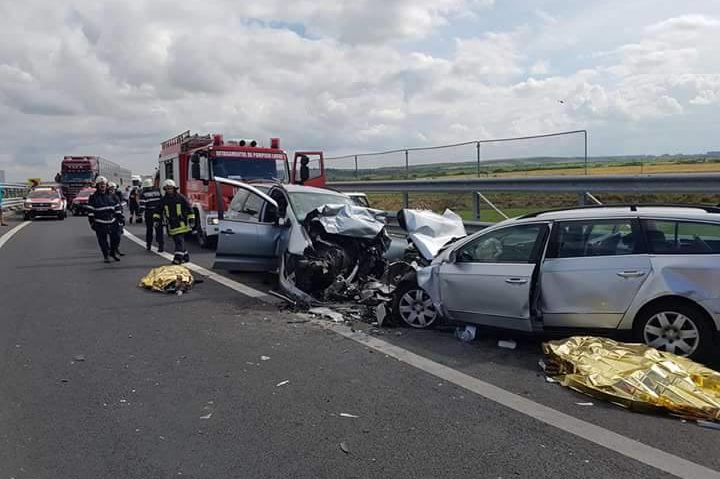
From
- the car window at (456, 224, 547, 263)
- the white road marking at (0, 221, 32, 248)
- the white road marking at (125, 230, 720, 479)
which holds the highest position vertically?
the car window at (456, 224, 547, 263)

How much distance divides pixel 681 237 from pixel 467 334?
2288 millimetres

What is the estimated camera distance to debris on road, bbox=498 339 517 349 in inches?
255

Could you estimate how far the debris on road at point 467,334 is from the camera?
6715 millimetres

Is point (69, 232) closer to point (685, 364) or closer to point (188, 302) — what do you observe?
point (188, 302)

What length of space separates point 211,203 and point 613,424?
11.8 m

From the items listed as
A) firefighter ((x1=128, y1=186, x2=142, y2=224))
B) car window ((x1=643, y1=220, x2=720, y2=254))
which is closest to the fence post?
car window ((x1=643, y1=220, x2=720, y2=254))

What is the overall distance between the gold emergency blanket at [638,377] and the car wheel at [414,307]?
1.74m

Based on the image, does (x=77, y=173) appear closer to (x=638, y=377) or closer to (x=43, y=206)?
(x=43, y=206)

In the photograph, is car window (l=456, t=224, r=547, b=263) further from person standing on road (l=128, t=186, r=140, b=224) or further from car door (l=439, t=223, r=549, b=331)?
person standing on road (l=128, t=186, r=140, b=224)

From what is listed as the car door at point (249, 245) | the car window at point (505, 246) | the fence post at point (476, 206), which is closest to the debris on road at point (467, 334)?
the car window at point (505, 246)

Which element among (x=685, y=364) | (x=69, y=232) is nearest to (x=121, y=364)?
(x=685, y=364)

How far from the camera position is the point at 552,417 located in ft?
15.1

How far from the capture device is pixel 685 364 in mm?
5168

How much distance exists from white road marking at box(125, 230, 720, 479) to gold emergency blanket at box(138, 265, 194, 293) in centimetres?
373
